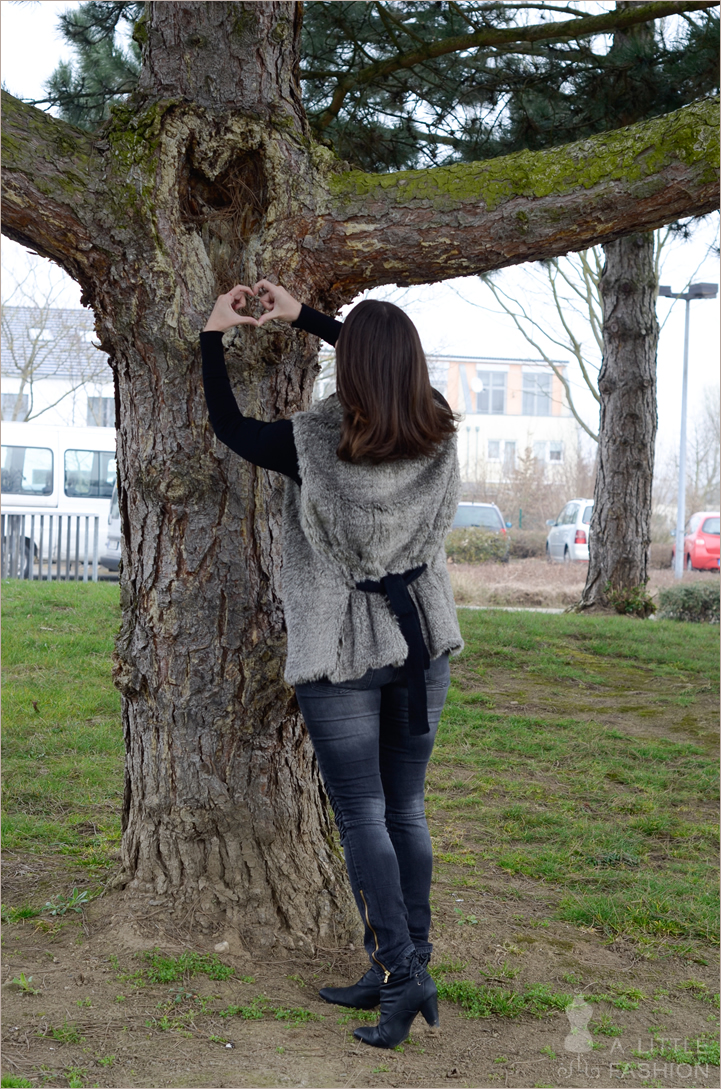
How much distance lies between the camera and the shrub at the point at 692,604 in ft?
35.6

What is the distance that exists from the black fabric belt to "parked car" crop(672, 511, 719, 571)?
751 inches

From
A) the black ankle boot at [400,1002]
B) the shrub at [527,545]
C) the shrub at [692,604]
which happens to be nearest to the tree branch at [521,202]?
the black ankle boot at [400,1002]

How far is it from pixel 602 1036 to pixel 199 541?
1894 mm

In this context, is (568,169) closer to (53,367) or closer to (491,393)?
(53,367)

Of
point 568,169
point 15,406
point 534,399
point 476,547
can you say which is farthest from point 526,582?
point 534,399

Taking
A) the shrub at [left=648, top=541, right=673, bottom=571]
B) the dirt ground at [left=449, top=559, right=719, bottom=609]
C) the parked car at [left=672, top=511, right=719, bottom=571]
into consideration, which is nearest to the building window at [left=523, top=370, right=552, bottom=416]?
the shrub at [left=648, top=541, right=673, bottom=571]

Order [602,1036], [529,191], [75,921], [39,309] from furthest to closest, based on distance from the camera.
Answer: [39,309], [75,921], [529,191], [602,1036]

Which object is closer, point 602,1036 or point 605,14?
point 602,1036

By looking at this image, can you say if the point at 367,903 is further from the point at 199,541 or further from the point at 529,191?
the point at 529,191

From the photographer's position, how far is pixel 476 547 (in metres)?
18.4

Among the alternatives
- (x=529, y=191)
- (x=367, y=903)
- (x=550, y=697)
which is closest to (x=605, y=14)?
(x=529, y=191)

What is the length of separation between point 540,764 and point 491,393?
1472 inches

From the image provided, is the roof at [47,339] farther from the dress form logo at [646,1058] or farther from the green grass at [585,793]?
the dress form logo at [646,1058]

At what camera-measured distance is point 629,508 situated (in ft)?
33.5
